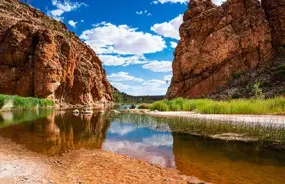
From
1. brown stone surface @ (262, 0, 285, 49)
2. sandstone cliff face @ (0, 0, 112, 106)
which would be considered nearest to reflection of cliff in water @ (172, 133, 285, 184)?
brown stone surface @ (262, 0, 285, 49)

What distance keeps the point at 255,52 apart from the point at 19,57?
61.5 metres

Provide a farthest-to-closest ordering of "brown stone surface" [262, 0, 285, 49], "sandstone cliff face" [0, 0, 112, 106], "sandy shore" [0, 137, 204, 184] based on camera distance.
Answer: "sandstone cliff face" [0, 0, 112, 106]
"brown stone surface" [262, 0, 285, 49]
"sandy shore" [0, 137, 204, 184]

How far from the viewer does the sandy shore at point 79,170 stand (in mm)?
6430

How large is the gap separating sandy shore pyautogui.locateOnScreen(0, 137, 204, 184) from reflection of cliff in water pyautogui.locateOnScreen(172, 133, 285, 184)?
86cm

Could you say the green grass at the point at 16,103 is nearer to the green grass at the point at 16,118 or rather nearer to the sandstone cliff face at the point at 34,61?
the green grass at the point at 16,118

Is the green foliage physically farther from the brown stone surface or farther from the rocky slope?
the brown stone surface

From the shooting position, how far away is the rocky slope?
Result: 6297cm

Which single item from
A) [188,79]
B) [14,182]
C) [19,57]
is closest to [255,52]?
[188,79]

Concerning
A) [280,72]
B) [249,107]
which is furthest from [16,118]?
[280,72]

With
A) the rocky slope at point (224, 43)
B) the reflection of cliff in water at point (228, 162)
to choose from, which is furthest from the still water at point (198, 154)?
the rocky slope at point (224, 43)

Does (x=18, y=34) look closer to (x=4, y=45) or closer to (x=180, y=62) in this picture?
(x=4, y=45)

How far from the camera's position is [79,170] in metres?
7.36

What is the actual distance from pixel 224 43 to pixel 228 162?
61.9 meters

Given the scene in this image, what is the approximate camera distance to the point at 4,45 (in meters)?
Result: 68.6
